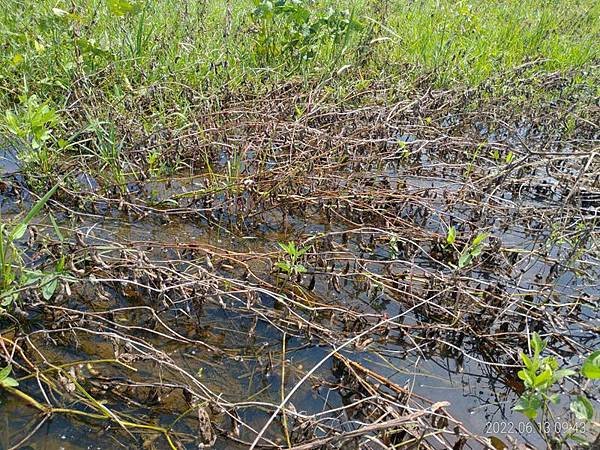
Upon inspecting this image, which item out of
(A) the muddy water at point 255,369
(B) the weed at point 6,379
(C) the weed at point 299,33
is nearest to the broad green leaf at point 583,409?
(A) the muddy water at point 255,369

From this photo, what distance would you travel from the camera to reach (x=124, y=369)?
2.04m

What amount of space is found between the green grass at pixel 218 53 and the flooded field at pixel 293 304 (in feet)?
1.67

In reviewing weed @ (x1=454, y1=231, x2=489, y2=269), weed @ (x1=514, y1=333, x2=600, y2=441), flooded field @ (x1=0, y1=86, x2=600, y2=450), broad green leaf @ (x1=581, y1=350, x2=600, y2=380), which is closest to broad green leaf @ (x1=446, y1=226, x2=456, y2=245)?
weed @ (x1=454, y1=231, x2=489, y2=269)

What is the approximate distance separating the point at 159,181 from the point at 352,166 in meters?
1.32

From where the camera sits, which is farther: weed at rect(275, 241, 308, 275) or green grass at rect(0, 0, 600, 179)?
green grass at rect(0, 0, 600, 179)

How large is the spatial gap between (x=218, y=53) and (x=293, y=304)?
311 centimetres

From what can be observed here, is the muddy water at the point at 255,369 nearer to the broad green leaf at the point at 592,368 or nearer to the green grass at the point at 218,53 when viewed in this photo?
the broad green leaf at the point at 592,368

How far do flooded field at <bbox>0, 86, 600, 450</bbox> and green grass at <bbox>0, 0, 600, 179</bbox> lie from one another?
51 cm

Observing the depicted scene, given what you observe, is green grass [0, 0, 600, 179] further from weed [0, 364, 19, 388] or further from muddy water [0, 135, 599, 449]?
weed [0, 364, 19, 388]

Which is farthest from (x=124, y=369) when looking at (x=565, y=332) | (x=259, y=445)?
(x=565, y=332)

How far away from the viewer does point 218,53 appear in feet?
15.6

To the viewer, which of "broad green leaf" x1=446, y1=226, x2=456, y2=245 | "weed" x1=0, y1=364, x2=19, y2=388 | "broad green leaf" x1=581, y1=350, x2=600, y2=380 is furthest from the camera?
"broad green leaf" x1=446, y1=226, x2=456, y2=245

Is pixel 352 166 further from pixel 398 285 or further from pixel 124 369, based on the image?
pixel 124 369

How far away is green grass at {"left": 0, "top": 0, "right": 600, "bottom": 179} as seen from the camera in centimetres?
374
